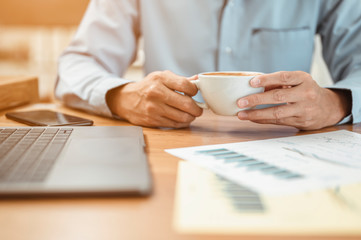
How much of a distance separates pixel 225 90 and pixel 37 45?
1.62 metres

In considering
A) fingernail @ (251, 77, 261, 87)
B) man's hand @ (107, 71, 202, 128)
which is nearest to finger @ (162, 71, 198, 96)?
man's hand @ (107, 71, 202, 128)

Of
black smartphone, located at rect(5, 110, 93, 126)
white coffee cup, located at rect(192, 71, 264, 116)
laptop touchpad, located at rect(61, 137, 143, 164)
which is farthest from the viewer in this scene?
black smartphone, located at rect(5, 110, 93, 126)

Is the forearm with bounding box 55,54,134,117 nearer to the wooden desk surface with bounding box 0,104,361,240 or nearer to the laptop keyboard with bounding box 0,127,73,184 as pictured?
the laptop keyboard with bounding box 0,127,73,184

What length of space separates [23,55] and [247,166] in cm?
181

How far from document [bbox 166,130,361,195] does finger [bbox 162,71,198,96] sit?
0.14 m

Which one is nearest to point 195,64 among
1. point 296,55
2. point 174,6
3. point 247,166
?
point 174,6

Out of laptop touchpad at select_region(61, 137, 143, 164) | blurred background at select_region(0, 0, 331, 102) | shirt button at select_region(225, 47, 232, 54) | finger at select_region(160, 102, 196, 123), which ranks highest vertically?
shirt button at select_region(225, 47, 232, 54)

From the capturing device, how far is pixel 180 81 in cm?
64

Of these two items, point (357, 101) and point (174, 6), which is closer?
point (357, 101)

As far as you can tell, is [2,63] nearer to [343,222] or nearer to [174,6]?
[174,6]

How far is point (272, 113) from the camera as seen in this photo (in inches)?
24.5

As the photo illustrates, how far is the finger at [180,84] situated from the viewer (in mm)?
631

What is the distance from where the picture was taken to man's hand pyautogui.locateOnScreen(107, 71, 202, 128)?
0.64 metres

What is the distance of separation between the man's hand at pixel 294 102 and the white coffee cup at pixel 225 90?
1cm
